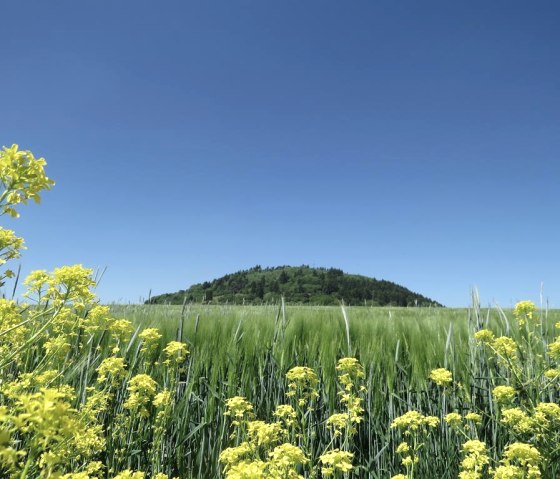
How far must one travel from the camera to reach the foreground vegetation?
256cm

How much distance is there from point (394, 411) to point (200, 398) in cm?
177

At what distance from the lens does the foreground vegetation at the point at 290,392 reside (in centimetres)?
256

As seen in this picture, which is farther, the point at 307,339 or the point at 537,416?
the point at 307,339

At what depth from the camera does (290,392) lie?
287 centimetres

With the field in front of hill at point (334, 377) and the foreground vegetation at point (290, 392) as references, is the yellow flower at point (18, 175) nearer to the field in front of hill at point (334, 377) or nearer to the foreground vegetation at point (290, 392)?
the foreground vegetation at point (290, 392)

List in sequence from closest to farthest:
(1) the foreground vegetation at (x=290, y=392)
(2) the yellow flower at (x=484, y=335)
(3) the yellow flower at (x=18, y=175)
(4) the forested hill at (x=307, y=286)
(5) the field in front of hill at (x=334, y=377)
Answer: (3) the yellow flower at (x=18, y=175) < (1) the foreground vegetation at (x=290, y=392) < (5) the field in front of hill at (x=334, y=377) < (2) the yellow flower at (x=484, y=335) < (4) the forested hill at (x=307, y=286)

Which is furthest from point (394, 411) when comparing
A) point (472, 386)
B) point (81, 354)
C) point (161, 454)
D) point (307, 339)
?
point (81, 354)

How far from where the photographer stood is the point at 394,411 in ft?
11.6

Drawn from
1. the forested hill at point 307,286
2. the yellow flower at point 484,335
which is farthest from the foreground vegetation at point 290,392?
the forested hill at point 307,286

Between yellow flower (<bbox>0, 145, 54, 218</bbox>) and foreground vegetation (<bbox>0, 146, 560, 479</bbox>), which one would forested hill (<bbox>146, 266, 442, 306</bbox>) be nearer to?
foreground vegetation (<bbox>0, 146, 560, 479</bbox>)

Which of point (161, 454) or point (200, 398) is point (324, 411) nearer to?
point (200, 398)

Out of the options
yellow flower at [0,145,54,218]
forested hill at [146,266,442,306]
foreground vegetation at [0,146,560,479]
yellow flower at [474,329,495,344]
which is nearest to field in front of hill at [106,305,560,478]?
foreground vegetation at [0,146,560,479]

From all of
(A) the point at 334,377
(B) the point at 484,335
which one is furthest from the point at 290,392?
(B) the point at 484,335

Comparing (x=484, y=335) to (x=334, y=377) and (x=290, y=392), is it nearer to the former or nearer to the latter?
(x=334, y=377)
